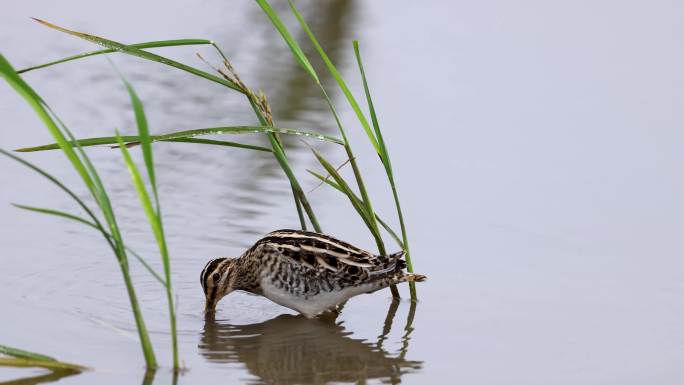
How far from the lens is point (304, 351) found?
25.2ft

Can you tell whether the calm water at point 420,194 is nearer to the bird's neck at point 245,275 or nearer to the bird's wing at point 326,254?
the bird's neck at point 245,275

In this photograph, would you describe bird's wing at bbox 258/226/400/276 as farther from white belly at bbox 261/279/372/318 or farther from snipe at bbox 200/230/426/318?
white belly at bbox 261/279/372/318

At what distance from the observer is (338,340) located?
311 inches

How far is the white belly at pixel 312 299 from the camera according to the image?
324 inches

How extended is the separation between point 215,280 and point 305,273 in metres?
0.59

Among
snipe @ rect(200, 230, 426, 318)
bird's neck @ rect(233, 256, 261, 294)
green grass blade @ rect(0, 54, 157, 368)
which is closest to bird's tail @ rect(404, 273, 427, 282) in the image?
snipe @ rect(200, 230, 426, 318)

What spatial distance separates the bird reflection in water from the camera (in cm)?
721

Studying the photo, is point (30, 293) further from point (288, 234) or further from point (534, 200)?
point (534, 200)

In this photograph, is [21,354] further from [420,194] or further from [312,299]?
[420,194]

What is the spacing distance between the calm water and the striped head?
186mm

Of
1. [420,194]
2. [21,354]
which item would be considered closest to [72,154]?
[21,354]

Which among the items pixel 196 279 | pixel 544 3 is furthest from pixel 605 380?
pixel 544 3

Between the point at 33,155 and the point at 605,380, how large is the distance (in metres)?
5.26

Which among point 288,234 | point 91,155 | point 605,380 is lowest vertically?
point 605,380
